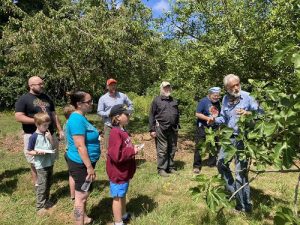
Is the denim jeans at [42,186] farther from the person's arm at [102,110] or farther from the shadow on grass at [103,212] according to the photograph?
the person's arm at [102,110]

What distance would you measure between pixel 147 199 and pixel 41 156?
5.67 feet

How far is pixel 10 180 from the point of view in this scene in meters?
6.82

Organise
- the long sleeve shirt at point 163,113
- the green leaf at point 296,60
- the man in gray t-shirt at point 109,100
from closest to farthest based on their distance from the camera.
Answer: the green leaf at point 296,60, the long sleeve shirt at point 163,113, the man in gray t-shirt at point 109,100

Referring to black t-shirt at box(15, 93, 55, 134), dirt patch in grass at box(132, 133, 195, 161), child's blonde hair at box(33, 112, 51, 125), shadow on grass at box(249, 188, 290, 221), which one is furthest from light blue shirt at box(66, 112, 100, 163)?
dirt patch in grass at box(132, 133, 195, 161)

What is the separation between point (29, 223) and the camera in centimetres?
495

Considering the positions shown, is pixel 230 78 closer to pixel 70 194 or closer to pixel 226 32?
pixel 70 194

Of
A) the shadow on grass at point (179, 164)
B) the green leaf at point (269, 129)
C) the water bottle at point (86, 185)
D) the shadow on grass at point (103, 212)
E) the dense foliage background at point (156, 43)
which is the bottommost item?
the shadow on grass at point (103, 212)

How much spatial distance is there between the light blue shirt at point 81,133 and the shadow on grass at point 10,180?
7.76ft

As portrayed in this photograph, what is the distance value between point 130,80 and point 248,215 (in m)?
8.80

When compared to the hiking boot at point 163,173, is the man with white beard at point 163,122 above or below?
above

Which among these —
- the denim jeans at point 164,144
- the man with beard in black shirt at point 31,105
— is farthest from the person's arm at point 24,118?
the denim jeans at point 164,144

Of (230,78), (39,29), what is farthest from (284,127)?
(39,29)

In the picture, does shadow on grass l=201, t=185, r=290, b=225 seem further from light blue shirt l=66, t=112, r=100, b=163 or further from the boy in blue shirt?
the boy in blue shirt

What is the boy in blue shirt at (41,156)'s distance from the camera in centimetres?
522
